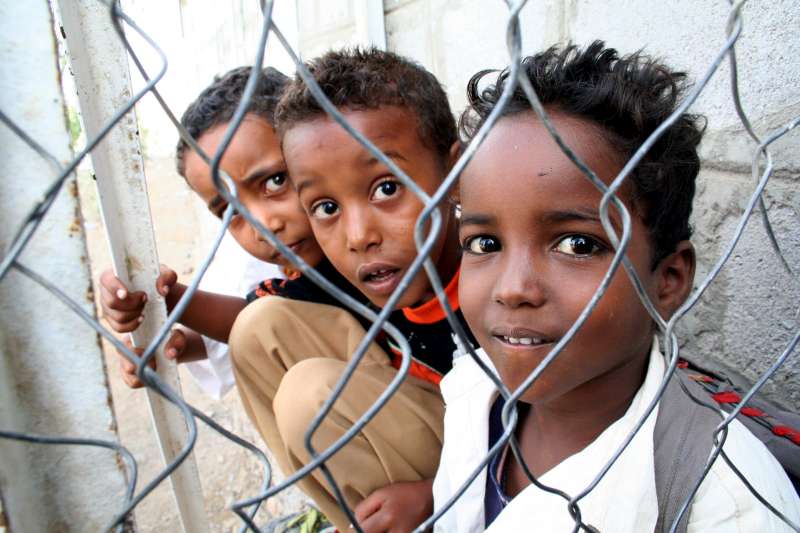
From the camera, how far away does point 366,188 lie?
39.1 inches

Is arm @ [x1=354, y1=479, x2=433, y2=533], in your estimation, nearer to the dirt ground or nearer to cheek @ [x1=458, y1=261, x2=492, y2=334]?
the dirt ground

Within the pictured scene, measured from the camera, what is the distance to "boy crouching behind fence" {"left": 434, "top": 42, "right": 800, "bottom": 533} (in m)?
0.63

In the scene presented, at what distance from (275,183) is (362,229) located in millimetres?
382

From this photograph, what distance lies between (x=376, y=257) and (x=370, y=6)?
1502mm

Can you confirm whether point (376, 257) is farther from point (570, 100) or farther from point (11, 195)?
point (11, 195)

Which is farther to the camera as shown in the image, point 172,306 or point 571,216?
point 172,306

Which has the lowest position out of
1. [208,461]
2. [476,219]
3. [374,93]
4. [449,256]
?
[208,461]

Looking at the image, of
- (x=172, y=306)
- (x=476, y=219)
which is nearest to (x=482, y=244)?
(x=476, y=219)

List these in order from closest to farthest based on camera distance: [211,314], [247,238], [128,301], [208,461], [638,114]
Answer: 1. [638,114]
2. [128,301]
3. [247,238]
4. [211,314]
5. [208,461]

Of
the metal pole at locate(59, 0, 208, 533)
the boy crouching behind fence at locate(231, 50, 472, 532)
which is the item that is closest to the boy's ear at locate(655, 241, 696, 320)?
the boy crouching behind fence at locate(231, 50, 472, 532)

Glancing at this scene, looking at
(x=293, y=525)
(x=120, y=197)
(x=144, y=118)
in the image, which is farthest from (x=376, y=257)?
(x=144, y=118)

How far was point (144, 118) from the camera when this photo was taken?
480cm

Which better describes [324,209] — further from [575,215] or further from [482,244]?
[575,215]

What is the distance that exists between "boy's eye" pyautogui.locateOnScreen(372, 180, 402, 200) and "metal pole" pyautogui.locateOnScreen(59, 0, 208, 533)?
0.40 meters
